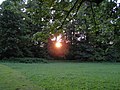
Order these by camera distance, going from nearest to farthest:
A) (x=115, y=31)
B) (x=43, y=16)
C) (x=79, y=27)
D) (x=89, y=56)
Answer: (x=43, y=16)
(x=115, y=31)
(x=79, y=27)
(x=89, y=56)

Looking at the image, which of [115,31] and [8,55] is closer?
[115,31]

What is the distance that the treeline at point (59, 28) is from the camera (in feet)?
23.9

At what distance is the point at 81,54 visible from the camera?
165ft

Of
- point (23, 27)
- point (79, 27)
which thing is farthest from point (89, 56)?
point (79, 27)

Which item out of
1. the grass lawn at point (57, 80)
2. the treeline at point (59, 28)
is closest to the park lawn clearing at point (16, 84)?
the grass lawn at point (57, 80)

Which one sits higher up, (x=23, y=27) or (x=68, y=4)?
(x=23, y=27)

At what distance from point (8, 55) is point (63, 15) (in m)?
37.1

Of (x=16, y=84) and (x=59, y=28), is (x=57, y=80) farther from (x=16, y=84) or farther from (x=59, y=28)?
(x=59, y=28)

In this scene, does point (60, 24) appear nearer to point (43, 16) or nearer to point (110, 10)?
point (43, 16)

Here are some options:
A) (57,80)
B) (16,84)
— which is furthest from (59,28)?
(57,80)

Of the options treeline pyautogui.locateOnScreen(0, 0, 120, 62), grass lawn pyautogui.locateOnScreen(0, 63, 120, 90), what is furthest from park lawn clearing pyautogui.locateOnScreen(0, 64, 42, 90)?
treeline pyautogui.locateOnScreen(0, 0, 120, 62)

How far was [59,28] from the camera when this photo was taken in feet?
24.1

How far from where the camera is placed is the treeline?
7289mm

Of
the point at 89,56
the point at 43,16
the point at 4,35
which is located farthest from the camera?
the point at 89,56
